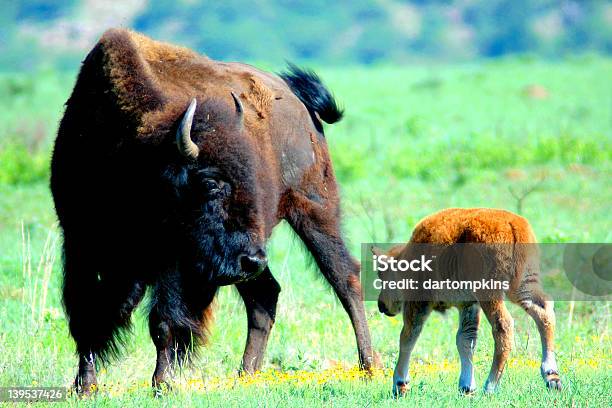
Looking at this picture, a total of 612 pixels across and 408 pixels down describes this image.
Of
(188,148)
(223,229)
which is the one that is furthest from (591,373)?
(188,148)

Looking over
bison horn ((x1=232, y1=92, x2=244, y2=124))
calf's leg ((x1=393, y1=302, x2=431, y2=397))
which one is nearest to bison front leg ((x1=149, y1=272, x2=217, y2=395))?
bison horn ((x1=232, y1=92, x2=244, y2=124))

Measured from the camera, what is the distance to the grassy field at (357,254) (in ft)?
22.7

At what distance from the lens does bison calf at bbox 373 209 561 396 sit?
6402 millimetres

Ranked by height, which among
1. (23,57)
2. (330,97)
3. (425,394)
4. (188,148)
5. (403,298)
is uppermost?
(23,57)

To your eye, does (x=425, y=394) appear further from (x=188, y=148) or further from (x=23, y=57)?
(x=23, y=57)

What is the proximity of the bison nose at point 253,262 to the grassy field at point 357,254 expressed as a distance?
0.81 meters

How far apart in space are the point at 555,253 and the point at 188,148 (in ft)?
19.6

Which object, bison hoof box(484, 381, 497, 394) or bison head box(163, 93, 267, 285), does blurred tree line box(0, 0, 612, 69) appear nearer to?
bison head box(163, 93, 267, 285)

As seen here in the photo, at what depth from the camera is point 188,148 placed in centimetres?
690

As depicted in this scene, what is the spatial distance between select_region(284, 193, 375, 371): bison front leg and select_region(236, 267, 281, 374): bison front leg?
0.59 m

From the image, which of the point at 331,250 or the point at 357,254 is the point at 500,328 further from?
the point at 357,254

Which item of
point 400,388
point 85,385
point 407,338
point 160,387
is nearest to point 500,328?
point 407,338

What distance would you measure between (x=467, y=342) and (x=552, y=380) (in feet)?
1.95

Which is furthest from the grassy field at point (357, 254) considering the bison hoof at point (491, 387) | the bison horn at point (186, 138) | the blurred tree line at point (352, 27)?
the blurred tree line at point (352, 27)
